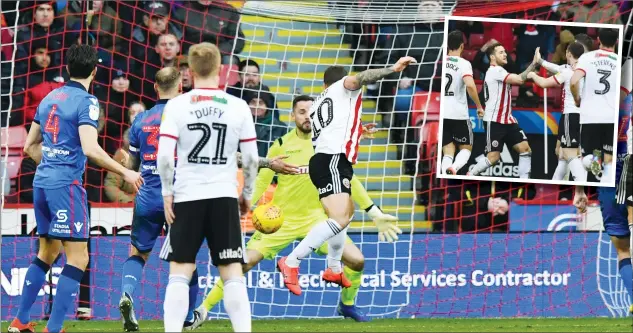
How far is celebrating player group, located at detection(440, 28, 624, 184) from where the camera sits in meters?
12.0

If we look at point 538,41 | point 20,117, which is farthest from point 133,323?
point 538,41

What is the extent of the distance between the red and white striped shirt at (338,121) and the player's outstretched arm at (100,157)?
1997 millimetres

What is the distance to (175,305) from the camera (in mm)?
6641

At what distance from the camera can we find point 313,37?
14383 mm

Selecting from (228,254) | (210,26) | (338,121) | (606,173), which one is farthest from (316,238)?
(210,26)

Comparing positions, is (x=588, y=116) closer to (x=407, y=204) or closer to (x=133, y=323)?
(x=407, y=204)

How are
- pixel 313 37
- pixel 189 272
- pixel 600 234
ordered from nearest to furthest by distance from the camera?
pixel 189 272 < pixel 600 234 < pixel 313 37

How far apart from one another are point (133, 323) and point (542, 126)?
243 inches

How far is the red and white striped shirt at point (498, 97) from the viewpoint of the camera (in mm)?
12570

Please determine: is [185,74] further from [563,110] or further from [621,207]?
[621,207]

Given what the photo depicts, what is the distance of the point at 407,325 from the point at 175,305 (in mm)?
3706

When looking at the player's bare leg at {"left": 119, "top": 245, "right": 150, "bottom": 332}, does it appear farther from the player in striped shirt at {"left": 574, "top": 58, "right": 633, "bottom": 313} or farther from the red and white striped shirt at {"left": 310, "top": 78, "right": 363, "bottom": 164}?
the player in striped shirt at {"left": 574, "top": 58, "right": 633, "bottom": 313}

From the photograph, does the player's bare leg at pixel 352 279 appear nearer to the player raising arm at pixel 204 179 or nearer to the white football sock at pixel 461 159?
the white football sock at pixel 461 159

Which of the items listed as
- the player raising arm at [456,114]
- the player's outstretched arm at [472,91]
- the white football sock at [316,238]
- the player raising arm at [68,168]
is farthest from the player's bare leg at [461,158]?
the player raising arm at [68,168]
